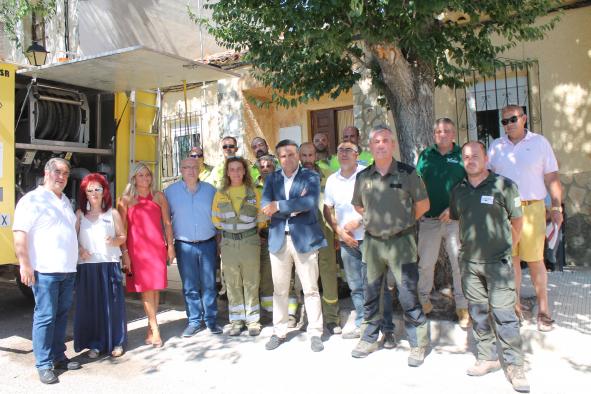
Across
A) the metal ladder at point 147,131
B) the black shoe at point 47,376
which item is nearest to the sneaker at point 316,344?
the black shoe at point 47,376

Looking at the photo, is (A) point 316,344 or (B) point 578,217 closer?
(A) point 316,344

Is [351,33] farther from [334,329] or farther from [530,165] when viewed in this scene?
[334,329]

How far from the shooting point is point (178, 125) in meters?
11.6

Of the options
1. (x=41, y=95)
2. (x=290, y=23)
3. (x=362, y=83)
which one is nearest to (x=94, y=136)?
(x=41, y=95)

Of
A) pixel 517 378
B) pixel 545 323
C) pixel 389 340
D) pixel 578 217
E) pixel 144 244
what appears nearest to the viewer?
pixel 517 378

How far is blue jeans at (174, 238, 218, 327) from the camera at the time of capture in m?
5.23

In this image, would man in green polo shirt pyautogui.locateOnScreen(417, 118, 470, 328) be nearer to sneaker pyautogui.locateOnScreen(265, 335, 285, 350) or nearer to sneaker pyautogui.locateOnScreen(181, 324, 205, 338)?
sneaker pyautogui.locateOnScreen(265, 335, 285, 350)

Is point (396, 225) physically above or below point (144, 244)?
above

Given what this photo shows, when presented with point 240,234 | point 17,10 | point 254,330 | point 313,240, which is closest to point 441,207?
point 313,240

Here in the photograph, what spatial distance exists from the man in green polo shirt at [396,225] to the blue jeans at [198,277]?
1.75 meters

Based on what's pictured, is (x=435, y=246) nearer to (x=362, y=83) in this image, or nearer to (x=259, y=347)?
(x=259, y=347)

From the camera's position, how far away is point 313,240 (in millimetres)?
4648

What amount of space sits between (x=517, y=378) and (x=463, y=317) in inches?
41.7

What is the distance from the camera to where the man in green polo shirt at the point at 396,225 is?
416 centimetres
